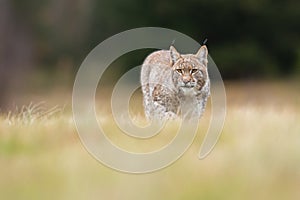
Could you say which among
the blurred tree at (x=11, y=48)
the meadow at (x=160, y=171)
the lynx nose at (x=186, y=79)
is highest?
the blurred tree at (x=11, y=48)

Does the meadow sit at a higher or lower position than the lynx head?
lower

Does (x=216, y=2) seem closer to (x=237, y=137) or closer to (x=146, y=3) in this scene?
(x=146, y=3)

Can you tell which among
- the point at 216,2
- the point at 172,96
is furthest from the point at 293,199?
the point at 216,2

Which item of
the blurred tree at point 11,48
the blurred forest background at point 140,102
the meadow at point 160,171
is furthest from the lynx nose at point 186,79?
the blurred tree at point 11,48

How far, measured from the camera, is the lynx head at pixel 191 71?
648 centimetres

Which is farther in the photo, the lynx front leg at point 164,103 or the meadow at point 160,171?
the lynx front leg at point 164,103

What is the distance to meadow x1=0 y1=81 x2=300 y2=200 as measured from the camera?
12.1 ft

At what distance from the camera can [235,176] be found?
387 centimetres

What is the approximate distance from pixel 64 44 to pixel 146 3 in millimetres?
2626

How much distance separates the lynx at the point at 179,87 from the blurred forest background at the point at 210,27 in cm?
1359

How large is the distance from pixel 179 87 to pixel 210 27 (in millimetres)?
14790

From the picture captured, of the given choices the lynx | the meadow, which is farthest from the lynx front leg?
the meadow

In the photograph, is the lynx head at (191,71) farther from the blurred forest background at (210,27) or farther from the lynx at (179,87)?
the blurred forest background at (210,27)

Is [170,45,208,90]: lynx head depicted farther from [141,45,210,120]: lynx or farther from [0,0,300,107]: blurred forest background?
[0,0,300,107]: blurred forest background
